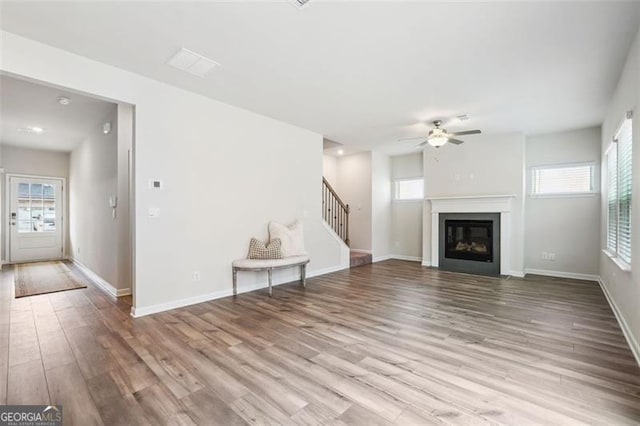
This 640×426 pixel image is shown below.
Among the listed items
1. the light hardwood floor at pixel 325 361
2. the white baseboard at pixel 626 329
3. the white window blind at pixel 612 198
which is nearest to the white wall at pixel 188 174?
the light hardwood floor at pixel 325 361

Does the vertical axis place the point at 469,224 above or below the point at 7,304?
above

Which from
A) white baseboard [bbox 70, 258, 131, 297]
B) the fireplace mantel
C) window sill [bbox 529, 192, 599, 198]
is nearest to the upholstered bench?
white baseboard [bbox 70, 258, 131, 297]

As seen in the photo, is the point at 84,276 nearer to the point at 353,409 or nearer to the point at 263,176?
the point at 263,176

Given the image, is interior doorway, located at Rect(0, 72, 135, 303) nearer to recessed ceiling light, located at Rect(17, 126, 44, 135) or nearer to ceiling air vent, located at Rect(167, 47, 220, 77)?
recessed ceiling light, located at Rect(17, 126, 44, 135)

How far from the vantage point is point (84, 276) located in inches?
227

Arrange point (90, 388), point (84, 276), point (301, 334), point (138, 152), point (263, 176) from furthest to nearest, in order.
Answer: point (84, 276) < point (263, 176) < point (138, 152) < point (301, 334) < point (90, 388)

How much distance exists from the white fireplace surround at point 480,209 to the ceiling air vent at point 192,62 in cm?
540

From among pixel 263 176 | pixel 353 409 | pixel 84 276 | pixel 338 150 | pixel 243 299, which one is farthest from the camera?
pixel 338 150

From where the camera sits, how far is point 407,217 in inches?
314

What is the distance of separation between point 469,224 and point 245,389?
5.93 metres

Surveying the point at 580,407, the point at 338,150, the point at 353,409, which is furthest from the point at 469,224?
the point at 353,409

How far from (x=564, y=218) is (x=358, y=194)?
4.36 meters

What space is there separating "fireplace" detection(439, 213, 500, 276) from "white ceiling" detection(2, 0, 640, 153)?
99.5 inches

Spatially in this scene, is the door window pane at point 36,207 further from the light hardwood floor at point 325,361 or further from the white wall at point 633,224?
the white wall at point 633,224
